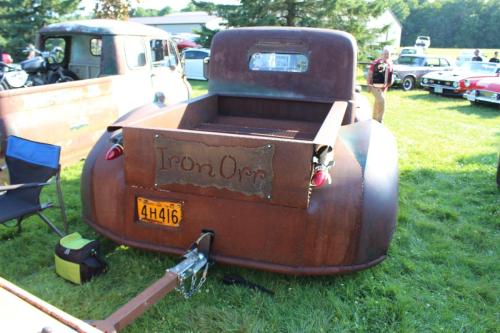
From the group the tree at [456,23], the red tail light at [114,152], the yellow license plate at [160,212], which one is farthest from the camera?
the tree at [456,23]

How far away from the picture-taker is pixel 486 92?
1173 centimetres

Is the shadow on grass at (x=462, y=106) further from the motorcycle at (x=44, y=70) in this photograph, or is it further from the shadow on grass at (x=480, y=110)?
the motorcycle at (x=44, y=70)

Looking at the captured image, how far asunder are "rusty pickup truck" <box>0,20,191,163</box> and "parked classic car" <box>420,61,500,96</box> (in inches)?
361

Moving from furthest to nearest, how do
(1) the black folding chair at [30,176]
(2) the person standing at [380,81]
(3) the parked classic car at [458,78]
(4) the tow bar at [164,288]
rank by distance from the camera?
1. (3) the parked classic car at [458,78]
2. (2) the person standing at [380,81]
3. (1) the black folding chair at [30,176]
4. (4) the tow bar at [164,288]

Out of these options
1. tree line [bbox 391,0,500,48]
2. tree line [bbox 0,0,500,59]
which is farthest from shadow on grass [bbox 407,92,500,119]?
tree line [bbox 391,0,500,48]

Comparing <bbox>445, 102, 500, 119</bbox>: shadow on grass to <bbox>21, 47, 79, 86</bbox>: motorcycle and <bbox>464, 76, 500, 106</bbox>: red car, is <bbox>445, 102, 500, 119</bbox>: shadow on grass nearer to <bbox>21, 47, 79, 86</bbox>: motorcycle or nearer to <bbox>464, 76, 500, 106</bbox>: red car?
<bbox>464, 76, 500, 106</bbox>: red car

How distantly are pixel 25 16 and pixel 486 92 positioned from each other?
22.3 metres

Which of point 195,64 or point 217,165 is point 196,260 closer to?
point 217,165

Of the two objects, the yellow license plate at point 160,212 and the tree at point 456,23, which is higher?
the tree at point 456,23

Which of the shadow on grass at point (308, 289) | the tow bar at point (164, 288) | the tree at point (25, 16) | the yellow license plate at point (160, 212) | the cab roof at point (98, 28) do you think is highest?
the tree at point (25, 16)

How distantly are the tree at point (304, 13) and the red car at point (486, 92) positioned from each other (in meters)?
5.65

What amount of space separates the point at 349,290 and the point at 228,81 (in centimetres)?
267

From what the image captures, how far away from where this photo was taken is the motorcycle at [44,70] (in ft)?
23.1

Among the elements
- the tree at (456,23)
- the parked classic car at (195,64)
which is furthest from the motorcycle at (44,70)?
the tree at (456,23)
